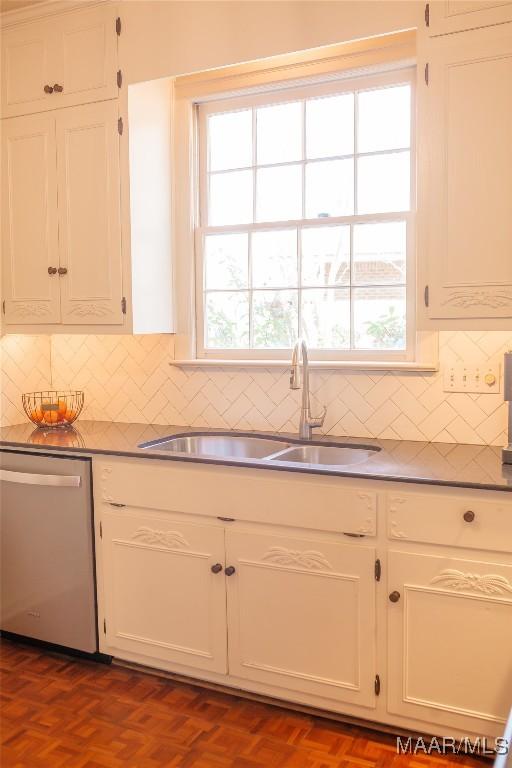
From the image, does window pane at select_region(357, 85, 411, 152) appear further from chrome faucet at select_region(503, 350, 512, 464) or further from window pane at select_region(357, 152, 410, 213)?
chrome faucet at select_region(503, 350, 512, 464)

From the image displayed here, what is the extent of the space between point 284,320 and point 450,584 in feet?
4.61

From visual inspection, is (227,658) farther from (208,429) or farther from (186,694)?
(208,429)

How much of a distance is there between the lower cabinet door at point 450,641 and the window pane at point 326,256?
1.27 metres

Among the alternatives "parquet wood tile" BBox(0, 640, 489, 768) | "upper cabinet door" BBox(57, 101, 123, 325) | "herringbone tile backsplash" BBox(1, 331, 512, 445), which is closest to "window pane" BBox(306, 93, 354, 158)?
"upper cabinet door" BBox(57, 101, 123, 325)

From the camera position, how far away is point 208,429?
10.8 ft

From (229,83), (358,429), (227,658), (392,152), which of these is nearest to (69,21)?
(229,83)

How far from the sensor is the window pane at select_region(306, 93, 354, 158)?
3102 mm

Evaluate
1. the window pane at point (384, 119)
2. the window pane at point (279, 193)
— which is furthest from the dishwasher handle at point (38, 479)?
the window pane at point (384, 119)

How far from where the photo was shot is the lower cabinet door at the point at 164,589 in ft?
8.90

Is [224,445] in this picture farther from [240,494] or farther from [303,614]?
[303,614]

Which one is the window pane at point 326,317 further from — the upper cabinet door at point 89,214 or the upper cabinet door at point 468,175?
the upper cabinet door at point 89,214

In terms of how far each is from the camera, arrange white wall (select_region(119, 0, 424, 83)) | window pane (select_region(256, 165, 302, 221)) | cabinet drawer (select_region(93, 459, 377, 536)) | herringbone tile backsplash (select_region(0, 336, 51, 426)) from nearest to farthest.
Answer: cabinet drawer (select_region(93, 459, 377, 536))
white wall (select_region(119, 0, 424, 83))
window pane (select_region(256, 165, 302, 221))
herringbone tile backsplash (select_region(0, 336, 51, 426))

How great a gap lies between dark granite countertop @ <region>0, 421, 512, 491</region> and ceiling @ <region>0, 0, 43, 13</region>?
1.86 meters

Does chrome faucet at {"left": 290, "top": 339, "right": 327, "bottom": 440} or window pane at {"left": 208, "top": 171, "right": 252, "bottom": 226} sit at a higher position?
window pane at {"left": 208, "top": 171, "right": 252, "bottom": 226}
